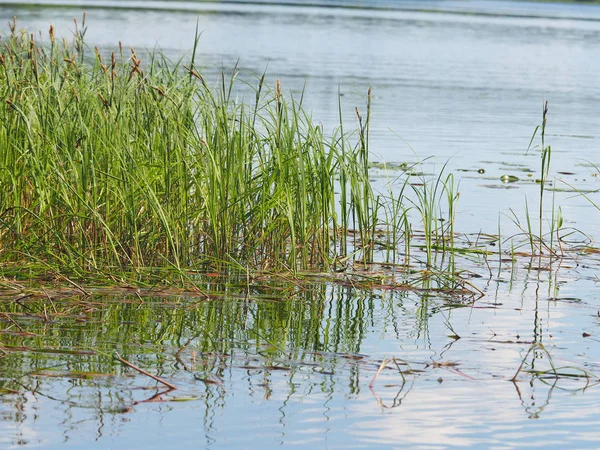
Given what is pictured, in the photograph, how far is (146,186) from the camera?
6156 mm

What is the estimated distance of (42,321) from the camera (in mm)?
5289

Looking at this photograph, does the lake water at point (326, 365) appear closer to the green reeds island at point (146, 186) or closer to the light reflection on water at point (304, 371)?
the light reflection on water at point (304, 371)

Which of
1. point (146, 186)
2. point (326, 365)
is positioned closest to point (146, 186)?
point (146, 186)

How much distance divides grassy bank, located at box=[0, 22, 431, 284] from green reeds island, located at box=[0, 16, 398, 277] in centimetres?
1

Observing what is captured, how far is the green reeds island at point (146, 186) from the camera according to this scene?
20.2 feet

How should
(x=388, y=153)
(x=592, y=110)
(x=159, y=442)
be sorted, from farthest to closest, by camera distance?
1. (x=592, y=110)
2. (x=388, y=153)
3. (x=159, y=442)

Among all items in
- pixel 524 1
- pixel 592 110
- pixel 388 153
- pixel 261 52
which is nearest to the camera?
pixel 388 153

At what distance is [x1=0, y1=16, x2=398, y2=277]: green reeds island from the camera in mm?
6145

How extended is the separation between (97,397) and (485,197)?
6.38 m

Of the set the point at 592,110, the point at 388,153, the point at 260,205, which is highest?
the point at 592,110

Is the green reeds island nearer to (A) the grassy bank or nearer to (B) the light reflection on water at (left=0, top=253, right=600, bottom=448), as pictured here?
(A) the grassy bank

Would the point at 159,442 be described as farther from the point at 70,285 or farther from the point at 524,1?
the point at 524,1

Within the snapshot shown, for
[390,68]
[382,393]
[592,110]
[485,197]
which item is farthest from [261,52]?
[382,393]

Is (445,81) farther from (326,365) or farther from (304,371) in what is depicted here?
(304,371)
